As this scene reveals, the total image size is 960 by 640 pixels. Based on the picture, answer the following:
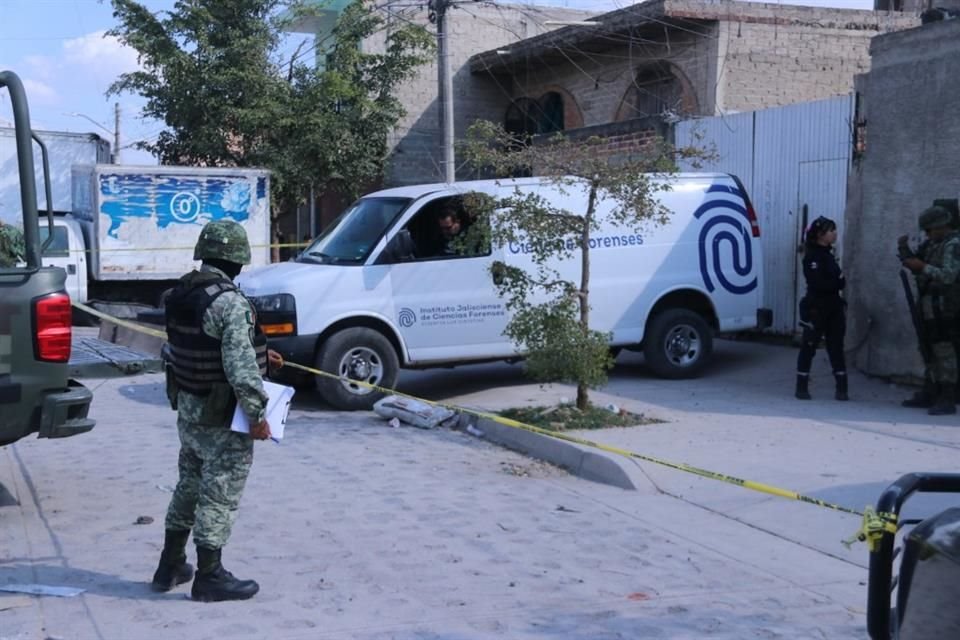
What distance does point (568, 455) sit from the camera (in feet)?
29.1

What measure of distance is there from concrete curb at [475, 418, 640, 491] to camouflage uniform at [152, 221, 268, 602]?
328 centimetres

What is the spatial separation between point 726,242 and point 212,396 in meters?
8.47

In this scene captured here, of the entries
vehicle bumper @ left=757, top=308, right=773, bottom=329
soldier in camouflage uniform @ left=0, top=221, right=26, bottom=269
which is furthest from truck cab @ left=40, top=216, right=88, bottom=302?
vehicle bumper @ left=757, top=308, right=773, bottom=329

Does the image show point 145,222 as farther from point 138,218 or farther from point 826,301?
point 826,301

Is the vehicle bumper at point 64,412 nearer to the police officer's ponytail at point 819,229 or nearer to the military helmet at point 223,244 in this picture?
the military helmet at point 223,244

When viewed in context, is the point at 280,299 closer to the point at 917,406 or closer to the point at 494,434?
the point at 494,434

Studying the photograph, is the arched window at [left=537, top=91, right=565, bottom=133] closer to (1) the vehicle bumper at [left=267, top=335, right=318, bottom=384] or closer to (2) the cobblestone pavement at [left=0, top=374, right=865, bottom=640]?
(1) the vehicle bumper at [left=267, top=335, right=318, bottom=384]

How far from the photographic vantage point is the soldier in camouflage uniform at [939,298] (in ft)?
32.4

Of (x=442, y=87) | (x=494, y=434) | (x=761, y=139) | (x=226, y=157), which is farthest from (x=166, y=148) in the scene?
(x=494, y=434)

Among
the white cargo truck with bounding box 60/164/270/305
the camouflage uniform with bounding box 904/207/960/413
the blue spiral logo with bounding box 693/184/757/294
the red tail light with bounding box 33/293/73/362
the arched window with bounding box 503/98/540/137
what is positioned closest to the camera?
the red tail light with bounding box 33/293/73/362

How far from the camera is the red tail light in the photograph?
654 centimetres

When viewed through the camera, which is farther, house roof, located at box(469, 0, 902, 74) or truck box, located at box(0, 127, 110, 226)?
truck box, located at box(0, 127, 110, 226)

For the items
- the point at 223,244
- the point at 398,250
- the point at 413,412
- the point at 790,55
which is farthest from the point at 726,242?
the point at 223,244

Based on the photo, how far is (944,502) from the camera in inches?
278
